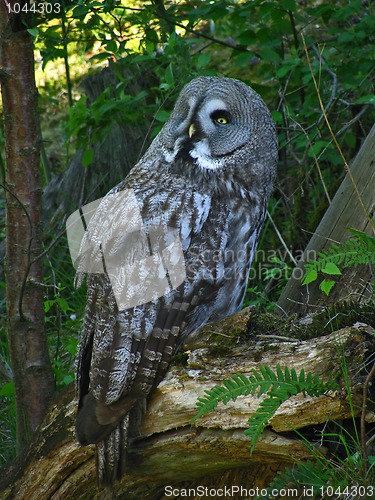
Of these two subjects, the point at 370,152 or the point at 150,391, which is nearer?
the point at 150,391

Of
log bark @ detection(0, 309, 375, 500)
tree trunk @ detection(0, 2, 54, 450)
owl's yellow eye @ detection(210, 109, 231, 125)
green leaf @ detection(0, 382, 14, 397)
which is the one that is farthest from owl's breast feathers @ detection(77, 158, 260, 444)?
green leaf @ detection(0, 382, 14, 397)

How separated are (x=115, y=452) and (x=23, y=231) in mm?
1337

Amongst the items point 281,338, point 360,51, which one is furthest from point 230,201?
point 360,51

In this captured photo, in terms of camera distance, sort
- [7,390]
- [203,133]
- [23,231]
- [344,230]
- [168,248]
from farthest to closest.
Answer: [7,390], [344,230], [23,231], [203,133], [168,248]

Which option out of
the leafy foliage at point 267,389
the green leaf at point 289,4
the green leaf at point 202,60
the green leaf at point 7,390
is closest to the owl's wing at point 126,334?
the leafy foliage at point 267,389

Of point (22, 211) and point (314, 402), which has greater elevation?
point (22, 211)

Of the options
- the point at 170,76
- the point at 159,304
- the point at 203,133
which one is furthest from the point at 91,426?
the point at 170,76

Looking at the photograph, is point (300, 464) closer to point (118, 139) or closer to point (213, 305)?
point (213, 305)

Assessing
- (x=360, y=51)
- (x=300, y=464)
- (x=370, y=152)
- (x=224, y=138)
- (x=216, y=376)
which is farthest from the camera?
(x=360, y=51)

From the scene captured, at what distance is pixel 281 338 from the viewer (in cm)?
278

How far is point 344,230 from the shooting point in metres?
3.73

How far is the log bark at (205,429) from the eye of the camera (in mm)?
2510

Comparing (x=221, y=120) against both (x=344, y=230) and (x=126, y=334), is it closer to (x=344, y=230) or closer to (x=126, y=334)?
(x=344, y=230)

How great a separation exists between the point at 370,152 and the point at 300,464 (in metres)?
1.99
